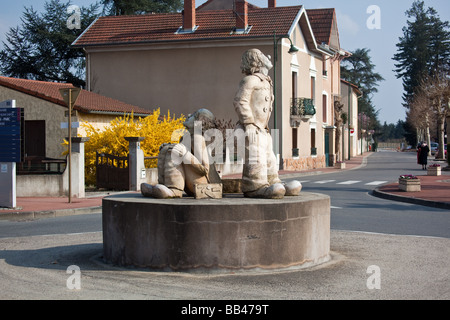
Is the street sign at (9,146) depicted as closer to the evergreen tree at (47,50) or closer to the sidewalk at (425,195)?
the sidewalk at (425,195)

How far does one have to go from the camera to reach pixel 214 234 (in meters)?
7.48

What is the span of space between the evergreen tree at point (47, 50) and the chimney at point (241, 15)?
17.2 metres

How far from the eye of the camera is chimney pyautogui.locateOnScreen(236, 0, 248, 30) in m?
36.3

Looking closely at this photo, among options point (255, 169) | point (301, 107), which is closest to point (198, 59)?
point (301, 107)

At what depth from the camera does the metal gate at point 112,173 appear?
72.0ft

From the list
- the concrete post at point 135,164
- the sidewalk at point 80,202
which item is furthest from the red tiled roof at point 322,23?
the concrete post at point 135,164

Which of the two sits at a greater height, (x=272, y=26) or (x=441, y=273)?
(x=272, y=26)

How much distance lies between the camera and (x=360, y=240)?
1055 centimetres

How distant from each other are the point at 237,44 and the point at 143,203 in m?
30.0

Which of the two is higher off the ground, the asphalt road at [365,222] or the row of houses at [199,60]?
the row of houses at [199,60]

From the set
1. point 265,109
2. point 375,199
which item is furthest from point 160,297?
point 375,199

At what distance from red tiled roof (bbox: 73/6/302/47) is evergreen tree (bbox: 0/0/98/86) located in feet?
32.0
